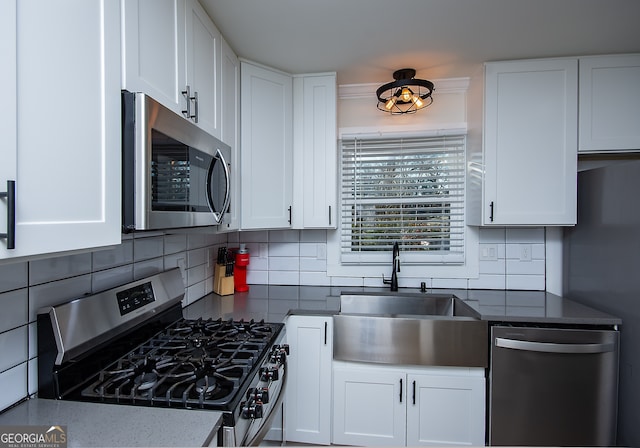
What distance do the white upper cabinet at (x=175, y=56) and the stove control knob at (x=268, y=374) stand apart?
1.01 m

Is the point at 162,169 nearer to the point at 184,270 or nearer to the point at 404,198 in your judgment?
the point at 184,270

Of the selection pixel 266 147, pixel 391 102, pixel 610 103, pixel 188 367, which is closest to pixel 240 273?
pixel 266 147

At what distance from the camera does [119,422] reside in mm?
777

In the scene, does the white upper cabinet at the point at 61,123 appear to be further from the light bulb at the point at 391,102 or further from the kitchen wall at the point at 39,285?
the light bulb at the point at 391,102

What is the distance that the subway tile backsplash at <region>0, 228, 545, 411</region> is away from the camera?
0.86m

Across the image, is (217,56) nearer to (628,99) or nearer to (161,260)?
(161,260)

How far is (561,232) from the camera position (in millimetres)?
2074

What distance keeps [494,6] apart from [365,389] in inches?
78.5

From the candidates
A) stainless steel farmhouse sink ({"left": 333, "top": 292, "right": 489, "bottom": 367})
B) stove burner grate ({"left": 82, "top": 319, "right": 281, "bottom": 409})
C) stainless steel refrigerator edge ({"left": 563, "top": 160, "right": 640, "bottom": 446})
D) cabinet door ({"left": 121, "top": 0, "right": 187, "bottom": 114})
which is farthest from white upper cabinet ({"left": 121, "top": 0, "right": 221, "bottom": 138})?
stainless steel refrigerator edge ({"left": 563, "top": 160, "right": 640, "bottom": 446})

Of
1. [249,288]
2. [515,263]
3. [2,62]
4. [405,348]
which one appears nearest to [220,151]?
[2,62]

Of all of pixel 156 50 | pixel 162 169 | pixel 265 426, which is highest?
pixel 156 50

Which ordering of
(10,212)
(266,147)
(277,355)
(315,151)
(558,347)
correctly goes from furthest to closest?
(315,151) → (266,147) → (558,347) → (277,355) → (10,212)

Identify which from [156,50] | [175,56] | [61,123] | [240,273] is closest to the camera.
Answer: [61,123]

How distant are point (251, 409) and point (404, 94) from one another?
6.10 feet
